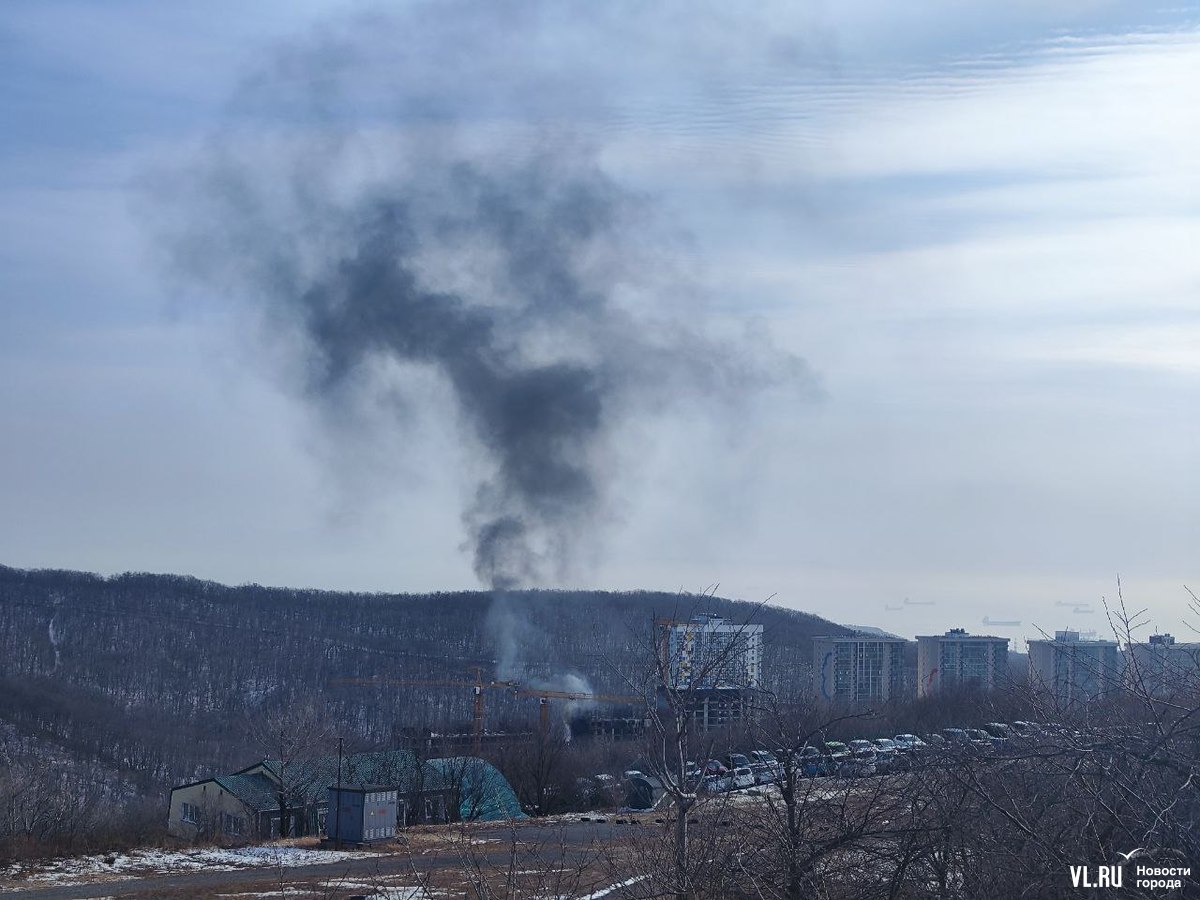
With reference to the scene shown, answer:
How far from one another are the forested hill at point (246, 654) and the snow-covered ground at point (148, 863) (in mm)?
40033

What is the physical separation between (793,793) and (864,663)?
8677cm

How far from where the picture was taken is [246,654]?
110 metres

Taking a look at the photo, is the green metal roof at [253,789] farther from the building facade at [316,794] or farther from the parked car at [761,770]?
the parked car at [761,770]

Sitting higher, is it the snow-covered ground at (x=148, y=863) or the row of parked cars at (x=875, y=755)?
the row of parked cars at (x=875, y=755)

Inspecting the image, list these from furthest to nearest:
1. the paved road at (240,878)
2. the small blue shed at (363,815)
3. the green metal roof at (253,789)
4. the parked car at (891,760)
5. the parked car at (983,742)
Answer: the green metal roof at (253,789) < the small blue shed at (363,815) < the paved road at (240,878) < the parked car at (891,760) < the parked car at (983,742)

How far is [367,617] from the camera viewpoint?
127 meters

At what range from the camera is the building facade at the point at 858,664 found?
87.4 metres

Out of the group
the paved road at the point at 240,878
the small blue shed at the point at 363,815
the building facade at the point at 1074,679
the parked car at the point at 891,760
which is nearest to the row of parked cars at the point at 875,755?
the parked car at the point at 891,760

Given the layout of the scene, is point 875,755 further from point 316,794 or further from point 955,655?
point 955,655

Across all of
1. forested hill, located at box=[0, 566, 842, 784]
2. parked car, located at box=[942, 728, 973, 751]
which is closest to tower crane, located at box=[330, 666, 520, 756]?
forested hill, located at box=[0, 566, 842, 784]

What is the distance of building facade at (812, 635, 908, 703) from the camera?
8738 centimetres

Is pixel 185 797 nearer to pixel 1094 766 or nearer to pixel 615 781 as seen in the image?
pixel 615 781

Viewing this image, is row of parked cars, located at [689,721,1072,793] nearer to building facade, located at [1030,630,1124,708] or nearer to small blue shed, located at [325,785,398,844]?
building facade, located at [1030,630,1124,708]

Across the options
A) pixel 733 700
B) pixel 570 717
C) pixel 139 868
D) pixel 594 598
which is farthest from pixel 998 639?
pixel 733 700
